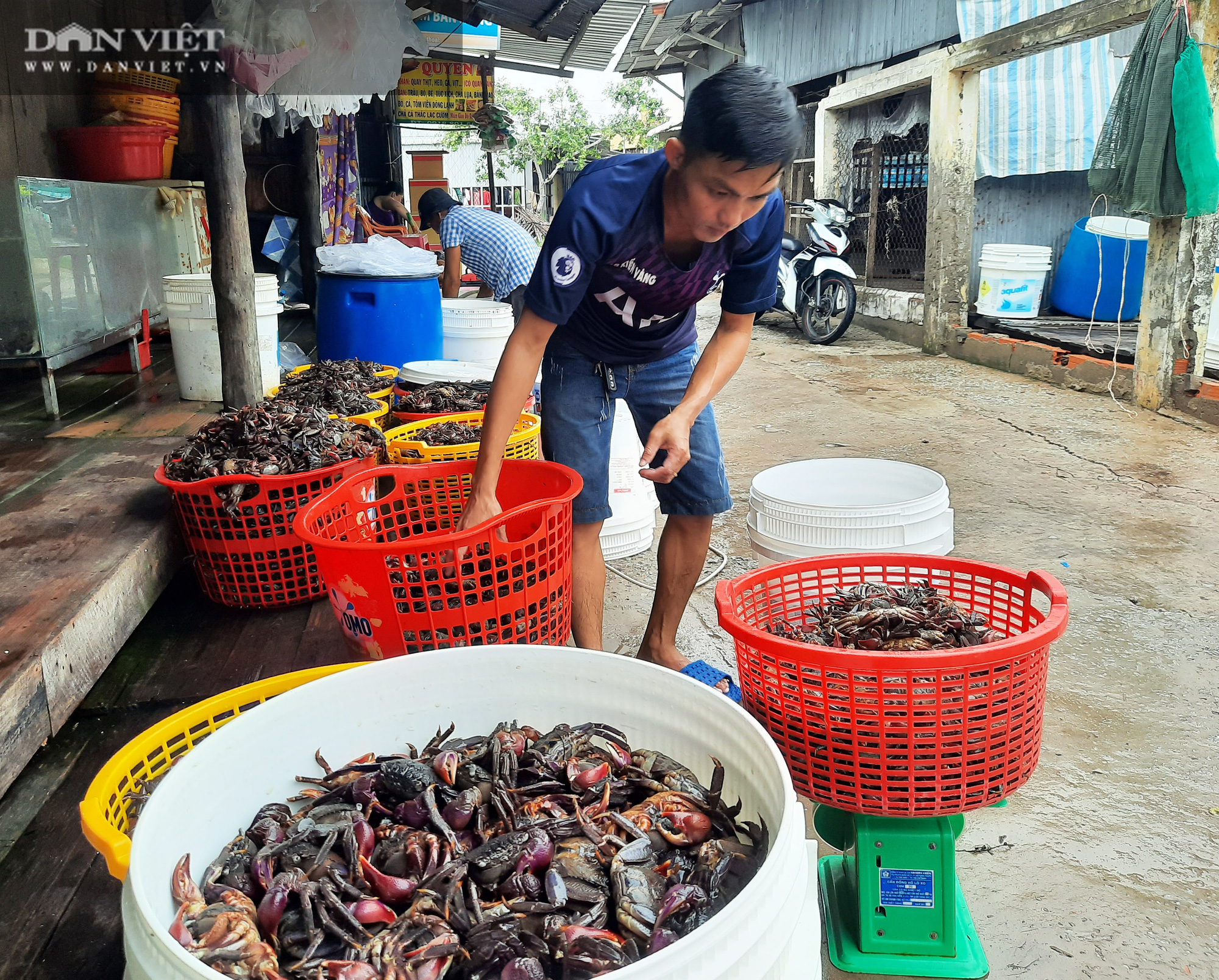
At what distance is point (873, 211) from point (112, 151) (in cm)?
1010

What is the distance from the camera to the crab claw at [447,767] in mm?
1701

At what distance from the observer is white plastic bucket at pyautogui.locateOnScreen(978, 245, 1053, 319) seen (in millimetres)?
9820

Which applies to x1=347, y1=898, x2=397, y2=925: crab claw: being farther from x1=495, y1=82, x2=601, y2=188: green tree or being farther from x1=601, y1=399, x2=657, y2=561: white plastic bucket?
x1=495, y1=82, x2=601, y2=188: green tree

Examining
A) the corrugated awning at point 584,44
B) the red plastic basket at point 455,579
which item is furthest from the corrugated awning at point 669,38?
the red plastic basket at point 455,579

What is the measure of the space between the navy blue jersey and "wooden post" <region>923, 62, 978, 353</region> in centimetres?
848

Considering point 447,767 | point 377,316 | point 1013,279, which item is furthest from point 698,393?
point 1013,279

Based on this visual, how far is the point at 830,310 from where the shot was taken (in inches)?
471

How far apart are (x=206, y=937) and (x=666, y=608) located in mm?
1974

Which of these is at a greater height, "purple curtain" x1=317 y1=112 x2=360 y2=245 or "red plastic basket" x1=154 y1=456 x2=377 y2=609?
"purple curtain" x1=317 y1=112 x2=360 y2=245

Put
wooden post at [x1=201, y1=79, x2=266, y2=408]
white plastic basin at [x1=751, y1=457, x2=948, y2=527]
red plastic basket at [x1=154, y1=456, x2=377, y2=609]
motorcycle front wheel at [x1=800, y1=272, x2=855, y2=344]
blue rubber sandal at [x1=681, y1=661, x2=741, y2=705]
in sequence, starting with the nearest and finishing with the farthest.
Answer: blue rubber sandal at [x1=681, y1=661, x2=741, y2=705] < white plastic basin at [x1=751, y1=457, x2=948, y2=527] < red plastic basket at [x1=154, y1=456, x2=377, y2=609] < wooden post at [x1=201, y1=79, x2=266, y2=408] < motorcycle front wheel at [x1=800, y1=272, x2=855, y2=344]

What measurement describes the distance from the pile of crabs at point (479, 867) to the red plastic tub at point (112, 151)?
243 inches

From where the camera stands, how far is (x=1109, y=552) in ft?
14.2

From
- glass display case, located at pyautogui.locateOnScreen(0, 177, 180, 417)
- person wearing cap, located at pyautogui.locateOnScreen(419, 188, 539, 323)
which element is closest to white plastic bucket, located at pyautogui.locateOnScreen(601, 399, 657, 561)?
person wearing cap, located at pyautogui.locateOnScreen(419, 188, 539, 323)

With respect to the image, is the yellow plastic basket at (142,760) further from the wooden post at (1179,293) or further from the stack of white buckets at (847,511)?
the wooden post at (1179,293)
